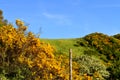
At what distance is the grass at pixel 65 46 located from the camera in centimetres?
4706

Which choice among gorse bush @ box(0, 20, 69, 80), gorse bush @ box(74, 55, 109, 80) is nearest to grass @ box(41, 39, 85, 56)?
gorse bush @ box(74, 55, 109, 80)

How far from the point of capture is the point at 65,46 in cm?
4994

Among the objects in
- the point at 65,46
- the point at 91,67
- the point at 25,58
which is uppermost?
the point at 65,46

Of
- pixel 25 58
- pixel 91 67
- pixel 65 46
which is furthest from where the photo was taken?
pixel 65 46

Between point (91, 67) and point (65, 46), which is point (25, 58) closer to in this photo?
point (91, 67)

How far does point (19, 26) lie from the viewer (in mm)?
31703

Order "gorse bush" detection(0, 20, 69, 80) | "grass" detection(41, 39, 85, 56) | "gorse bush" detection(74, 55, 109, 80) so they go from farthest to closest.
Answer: "grass" detection(41, 39, 85, 56) < "gorse bush" detection(74, 55, 109, 80) < "gorse bush" detection(0, 20, 69, 80)

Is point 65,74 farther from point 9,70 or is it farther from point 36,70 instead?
point 9,70

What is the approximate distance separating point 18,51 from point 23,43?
27.4 inches

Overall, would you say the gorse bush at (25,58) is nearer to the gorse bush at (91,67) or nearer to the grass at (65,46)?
the gorse bush at (91,67)

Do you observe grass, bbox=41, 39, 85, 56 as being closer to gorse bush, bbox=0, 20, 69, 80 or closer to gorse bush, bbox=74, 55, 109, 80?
gorse bush, bbox=74, 55, 109, 80

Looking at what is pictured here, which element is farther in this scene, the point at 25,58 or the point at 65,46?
the point at 65,46

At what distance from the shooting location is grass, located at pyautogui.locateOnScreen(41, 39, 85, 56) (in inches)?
1853

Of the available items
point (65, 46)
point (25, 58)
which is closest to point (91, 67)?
point (65, 46)
